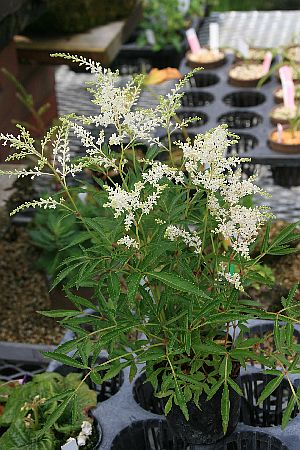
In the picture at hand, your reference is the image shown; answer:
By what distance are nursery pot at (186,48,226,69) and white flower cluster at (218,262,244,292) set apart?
234cm

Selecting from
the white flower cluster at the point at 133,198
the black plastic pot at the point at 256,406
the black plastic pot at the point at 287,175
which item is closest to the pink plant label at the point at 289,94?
the black plastic pot at the point at 287,175

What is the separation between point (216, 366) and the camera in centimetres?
154

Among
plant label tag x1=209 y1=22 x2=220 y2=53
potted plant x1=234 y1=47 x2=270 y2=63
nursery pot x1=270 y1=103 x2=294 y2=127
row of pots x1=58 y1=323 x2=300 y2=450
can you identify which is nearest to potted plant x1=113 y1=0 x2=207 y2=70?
plant label tag x1=209 y1=22 x2=220 y2=53

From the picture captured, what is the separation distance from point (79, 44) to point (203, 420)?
1807mm

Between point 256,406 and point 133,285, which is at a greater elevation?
point 133,285

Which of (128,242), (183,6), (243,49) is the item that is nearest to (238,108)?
(243,49)

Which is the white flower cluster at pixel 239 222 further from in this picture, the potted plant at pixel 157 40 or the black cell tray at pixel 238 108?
the potted plant at pixel 157 40

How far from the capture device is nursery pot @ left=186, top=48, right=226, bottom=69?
375 cm

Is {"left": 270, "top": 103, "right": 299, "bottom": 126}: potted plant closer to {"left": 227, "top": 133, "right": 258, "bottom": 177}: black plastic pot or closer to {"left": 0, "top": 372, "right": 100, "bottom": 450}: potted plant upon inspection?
{"left": 227, "top": 133, "right": 258, "bottom": 177}: black plastic pot

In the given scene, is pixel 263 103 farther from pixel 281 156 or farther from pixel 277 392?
pixel 277 392

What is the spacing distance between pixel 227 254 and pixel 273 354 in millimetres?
211

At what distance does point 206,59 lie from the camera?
3797 millimetres

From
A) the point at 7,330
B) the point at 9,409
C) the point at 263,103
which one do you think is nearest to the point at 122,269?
the point at 9,409

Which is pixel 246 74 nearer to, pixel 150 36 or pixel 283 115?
pixel 283 115
